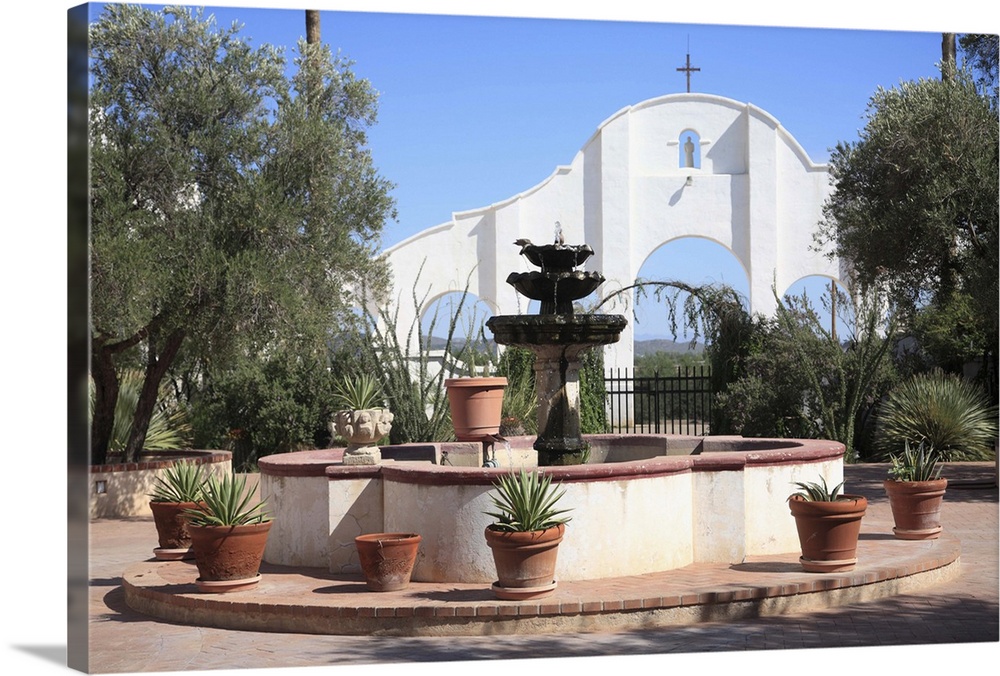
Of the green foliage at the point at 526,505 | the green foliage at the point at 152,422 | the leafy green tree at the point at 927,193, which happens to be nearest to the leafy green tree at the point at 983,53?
the leafy green tree at the point at 927,193

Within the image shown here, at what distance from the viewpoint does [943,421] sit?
56.7 ft

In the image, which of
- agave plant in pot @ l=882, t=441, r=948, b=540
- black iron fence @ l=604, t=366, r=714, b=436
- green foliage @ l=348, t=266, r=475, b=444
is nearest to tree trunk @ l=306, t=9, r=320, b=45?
green foliage @ l=348, t=266, r=475, b=444

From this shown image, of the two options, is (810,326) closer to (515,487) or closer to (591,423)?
(591,423)

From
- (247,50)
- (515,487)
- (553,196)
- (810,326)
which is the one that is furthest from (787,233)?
(515,487)

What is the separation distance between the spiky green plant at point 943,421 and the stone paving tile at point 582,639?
8665 mm

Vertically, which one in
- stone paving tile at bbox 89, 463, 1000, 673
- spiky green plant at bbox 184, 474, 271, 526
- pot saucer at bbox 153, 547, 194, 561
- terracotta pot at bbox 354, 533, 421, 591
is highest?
spiky green plant at bbox 184, 474, 271, 526

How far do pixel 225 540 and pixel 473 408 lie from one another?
3220mm

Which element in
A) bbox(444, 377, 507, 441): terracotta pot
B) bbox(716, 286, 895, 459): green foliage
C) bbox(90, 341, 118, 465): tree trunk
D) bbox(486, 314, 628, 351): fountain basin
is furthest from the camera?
bbox(716, 286, 895, 459): green foliage

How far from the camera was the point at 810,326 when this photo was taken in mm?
19328

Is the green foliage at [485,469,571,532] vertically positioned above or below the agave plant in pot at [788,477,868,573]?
above

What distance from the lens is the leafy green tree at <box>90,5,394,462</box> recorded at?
12.8 metres

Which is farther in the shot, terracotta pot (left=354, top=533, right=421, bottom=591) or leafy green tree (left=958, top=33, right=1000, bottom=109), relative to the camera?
leafy green tree (left=958, top=33, right=1000, bottom=109)

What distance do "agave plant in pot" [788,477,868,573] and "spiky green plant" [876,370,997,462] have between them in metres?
9.12

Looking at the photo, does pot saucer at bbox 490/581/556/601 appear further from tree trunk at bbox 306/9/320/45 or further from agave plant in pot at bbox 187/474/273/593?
tree trunk at bbox 306/9/320/45
